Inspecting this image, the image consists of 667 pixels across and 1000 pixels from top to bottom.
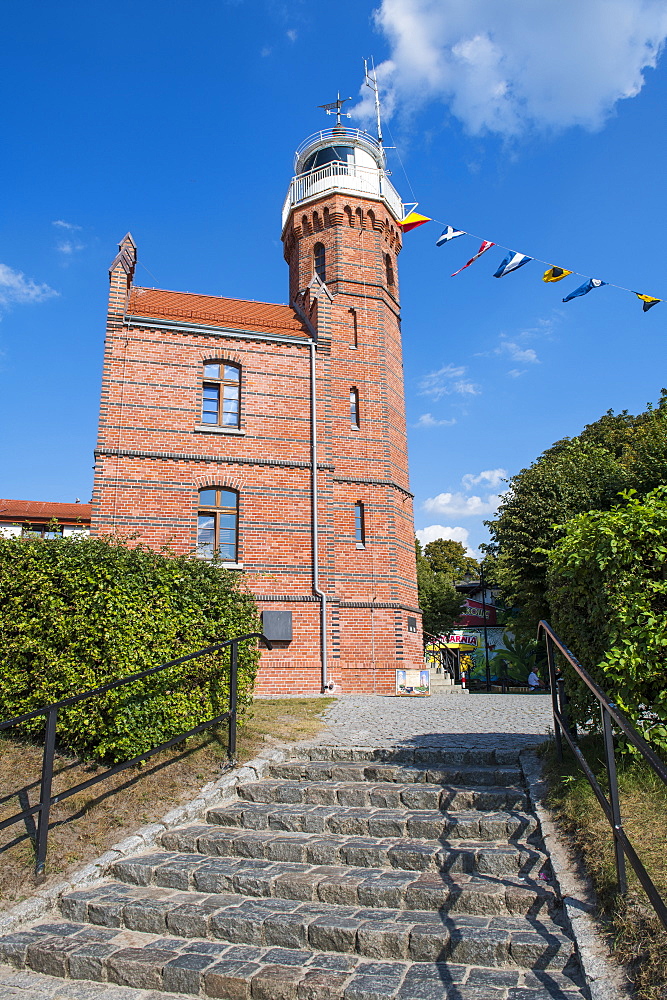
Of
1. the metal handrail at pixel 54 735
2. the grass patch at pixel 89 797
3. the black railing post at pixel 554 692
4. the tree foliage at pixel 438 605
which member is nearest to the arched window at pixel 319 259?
the metal handrail at pixel 54 735

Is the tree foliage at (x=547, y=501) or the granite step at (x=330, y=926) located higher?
the tree foliage at (x=547, y=501)

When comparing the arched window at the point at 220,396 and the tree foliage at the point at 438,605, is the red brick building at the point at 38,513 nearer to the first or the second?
the tree foliage at the point at 438,605

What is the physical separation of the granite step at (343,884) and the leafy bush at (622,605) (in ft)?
4.15

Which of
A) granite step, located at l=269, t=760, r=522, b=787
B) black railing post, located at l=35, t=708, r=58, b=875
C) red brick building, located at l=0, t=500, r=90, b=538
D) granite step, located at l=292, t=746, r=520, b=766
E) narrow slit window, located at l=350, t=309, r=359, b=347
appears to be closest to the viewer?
black railing post, located at l=35, t=708, r=58, b=875

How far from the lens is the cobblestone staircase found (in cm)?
349

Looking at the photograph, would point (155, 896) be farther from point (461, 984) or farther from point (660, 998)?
point (660, 998)

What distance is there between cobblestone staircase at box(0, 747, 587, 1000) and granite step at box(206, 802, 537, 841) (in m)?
0.01

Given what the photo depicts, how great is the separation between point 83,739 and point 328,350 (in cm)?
1399

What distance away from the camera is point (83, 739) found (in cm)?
605

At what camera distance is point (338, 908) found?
4.15 metres

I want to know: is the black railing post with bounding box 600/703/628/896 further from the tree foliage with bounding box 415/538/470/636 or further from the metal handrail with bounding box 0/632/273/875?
the tree foliage with bounding box 415/538/470/636

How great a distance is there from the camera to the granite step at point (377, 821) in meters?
4.81

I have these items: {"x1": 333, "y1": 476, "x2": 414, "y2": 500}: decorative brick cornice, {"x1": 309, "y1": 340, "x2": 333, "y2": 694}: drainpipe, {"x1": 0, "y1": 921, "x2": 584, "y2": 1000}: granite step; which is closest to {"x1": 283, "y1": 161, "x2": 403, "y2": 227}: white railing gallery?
{"x1": 309, "y1": 340, "x2": 333, "y2": 694}: drainpipe

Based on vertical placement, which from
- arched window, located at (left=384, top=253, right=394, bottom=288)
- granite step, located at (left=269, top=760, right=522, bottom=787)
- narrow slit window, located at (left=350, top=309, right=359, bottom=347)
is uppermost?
arched window, located at (left=384, top=253, right=394, bottom=288)
